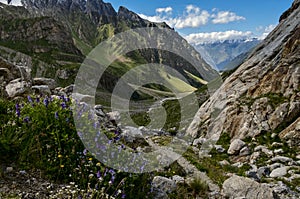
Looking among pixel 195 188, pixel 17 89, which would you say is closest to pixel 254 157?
pixel 195 188

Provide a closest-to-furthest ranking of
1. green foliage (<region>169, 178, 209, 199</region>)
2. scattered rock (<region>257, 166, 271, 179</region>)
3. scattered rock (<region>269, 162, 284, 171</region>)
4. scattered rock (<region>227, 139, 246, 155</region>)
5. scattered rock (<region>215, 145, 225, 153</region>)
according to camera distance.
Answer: green foliage (<region>169, 178, 209, 199</region>)
scattered rock (<region>257, 166, 271, 179</region>)
scattered rock (<region>269, 162, 284, 171</region>)
scattered rock (<region>227, 139, 246, 155</region>)
scattered rock (<region>215, 145, 225, 153</region>)

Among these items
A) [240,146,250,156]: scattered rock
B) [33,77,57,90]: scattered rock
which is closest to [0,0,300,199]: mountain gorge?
[33,77,57,90]: scattered rock

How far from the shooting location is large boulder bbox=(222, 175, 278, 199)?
8719 mm

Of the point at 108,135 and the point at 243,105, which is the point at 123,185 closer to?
the point at 108,135

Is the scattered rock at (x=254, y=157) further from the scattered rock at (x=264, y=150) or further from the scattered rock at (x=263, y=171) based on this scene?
the scattered rock at (x=263, y=171)

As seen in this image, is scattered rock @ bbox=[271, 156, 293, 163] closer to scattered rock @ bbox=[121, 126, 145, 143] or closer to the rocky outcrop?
A: the rocky outcrop

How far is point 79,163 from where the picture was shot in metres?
6.62

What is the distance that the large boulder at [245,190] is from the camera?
8719mm

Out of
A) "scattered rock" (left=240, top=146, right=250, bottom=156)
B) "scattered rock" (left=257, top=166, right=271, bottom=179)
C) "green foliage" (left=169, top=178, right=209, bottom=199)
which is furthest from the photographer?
"scattered rock" (left=240, top=146, right=250, bottom=156)

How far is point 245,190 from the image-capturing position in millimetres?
8836

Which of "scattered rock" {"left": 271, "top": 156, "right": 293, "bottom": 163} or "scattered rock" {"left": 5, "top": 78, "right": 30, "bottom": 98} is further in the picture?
"scattered rock" {"left": 271, "top": 156, "right": 293, "bottom": 163}

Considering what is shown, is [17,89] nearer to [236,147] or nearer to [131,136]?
[131,136]

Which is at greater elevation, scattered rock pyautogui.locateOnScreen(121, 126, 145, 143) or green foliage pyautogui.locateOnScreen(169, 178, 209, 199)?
scattered rock pyautogui.locateOnScreen(121, 126, 145, 143)

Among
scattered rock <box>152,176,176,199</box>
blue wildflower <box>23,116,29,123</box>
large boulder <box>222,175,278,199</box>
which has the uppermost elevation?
blue wildflower <box>23,116,29,123</box>
